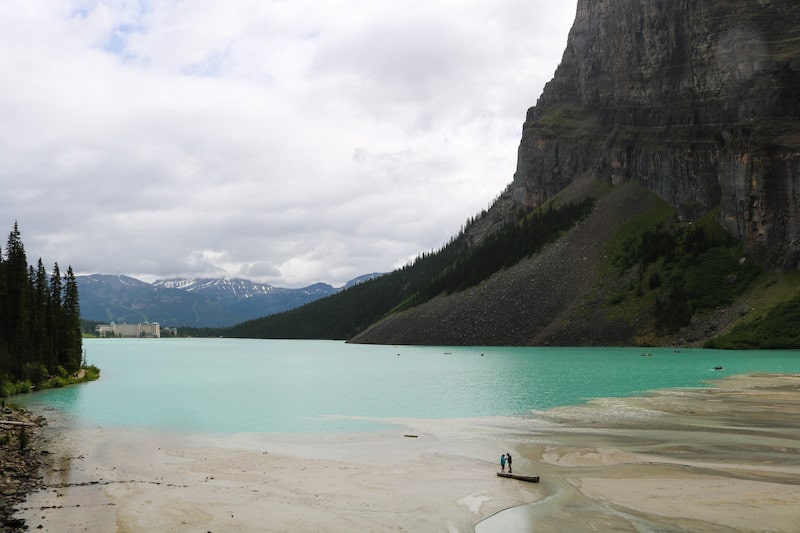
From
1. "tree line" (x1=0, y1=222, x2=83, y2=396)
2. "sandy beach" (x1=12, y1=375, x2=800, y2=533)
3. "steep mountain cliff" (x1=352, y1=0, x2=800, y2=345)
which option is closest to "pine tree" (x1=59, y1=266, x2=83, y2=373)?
"tree line" (x1=0, y1=222, x2=83, y2=396)

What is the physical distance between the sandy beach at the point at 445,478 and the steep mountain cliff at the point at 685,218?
4242 inches

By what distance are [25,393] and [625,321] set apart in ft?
394

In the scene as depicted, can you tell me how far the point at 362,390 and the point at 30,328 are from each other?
42100 mm

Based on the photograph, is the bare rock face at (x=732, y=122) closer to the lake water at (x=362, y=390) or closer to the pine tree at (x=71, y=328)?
the lake water at (x=362, y=390)

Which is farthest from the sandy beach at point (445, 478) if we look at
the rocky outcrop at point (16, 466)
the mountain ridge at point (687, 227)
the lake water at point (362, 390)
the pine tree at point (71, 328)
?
the mountain ridge at point (687, 227)

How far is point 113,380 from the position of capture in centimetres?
8931

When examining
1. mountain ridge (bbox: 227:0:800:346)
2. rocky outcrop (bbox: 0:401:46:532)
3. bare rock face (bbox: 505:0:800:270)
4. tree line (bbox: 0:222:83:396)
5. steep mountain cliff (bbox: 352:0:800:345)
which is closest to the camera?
rocky outcrop (bbox: 0:401:46:532)

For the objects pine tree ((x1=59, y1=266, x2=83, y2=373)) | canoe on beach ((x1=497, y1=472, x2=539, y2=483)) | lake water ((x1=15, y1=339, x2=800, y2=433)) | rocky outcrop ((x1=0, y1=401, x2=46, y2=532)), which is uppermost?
pine tree ((x1=59, y1=266, x2=83, y2=373))

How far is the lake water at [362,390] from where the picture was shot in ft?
168

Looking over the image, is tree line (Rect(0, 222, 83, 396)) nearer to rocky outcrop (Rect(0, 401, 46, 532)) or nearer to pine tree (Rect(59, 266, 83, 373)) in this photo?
pine tree (Rect(59, 266, 83, 373))

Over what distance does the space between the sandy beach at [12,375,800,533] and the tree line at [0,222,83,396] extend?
115 ft

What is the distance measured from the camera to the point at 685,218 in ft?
570

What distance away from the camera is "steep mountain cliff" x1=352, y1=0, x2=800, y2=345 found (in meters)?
148

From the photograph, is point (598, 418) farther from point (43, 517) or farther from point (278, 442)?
point (43, 517)
